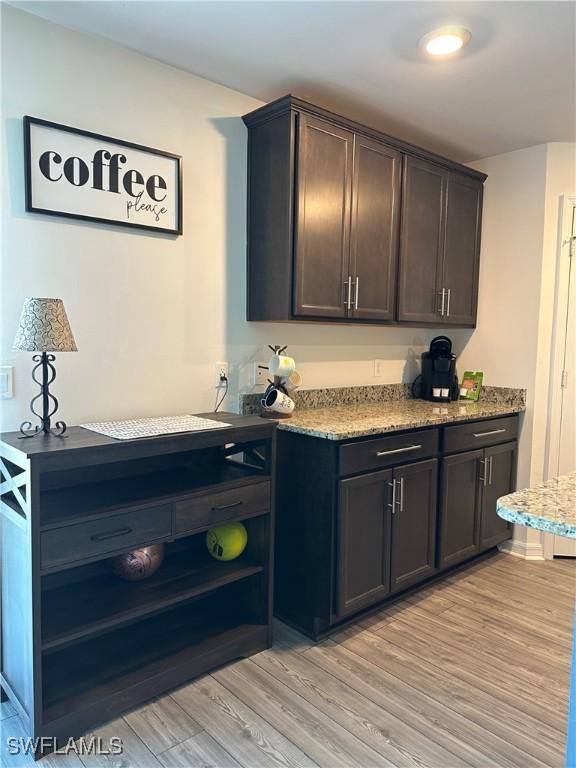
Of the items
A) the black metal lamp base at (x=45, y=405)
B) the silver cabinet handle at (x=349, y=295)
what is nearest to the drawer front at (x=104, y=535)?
the black metal lamp base at (x=45, y=405)

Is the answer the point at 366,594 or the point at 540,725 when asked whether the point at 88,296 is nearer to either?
the point at 366,594

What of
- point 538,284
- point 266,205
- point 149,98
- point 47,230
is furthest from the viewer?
point 538,284

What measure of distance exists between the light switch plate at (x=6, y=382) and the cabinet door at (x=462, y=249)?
7.79ft

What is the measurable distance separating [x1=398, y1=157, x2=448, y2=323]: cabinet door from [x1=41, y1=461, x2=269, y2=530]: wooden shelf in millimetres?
1367

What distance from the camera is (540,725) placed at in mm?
1803

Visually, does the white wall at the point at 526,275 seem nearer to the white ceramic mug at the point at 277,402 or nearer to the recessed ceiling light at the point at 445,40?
the recessed ceiling light at the point at 445,40

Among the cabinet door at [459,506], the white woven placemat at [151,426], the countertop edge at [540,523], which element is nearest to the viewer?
the countertop edge at [540,523]

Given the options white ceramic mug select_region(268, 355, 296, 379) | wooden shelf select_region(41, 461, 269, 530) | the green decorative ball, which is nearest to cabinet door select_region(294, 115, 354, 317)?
white ceramic mug select_region(268, 355, 296, 379)

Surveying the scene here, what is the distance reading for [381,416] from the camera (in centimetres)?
266

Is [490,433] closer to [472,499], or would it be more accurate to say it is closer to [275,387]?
[472,499]

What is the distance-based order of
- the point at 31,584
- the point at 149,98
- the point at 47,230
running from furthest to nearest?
the point at 149,98 → the point at 47,230 → the point at 31,584

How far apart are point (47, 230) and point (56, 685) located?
164 centimetres

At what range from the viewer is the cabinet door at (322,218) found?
2393mm

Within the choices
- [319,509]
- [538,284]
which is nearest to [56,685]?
[319,509]
